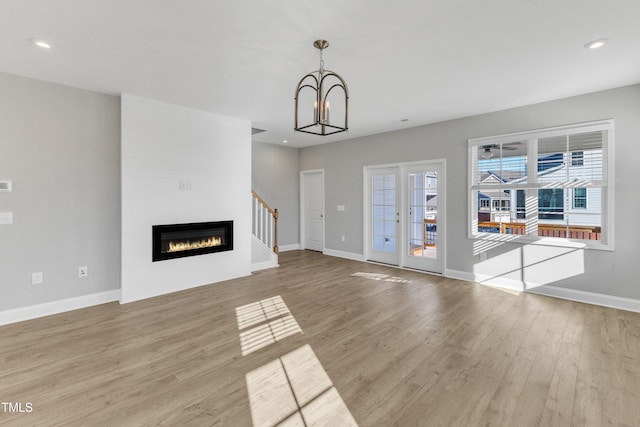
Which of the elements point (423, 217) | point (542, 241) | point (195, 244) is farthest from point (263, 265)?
point (542, 241)

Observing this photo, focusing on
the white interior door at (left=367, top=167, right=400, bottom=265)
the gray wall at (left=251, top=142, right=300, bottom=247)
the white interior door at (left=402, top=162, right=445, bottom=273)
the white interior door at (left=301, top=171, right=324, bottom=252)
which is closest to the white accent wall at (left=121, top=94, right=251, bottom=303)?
the gray wall at (left=251, top=142, right=300, bottom=247)

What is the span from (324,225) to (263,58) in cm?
489

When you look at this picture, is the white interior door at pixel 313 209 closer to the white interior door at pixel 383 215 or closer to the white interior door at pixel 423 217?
the white interior door at pixel 383 215

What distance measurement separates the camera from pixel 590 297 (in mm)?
4047

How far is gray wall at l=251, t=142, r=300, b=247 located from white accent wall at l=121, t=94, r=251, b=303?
75.0 inches

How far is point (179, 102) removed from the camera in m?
4.40

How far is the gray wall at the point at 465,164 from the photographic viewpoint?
3.79 meters

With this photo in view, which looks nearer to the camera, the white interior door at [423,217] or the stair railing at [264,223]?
the white interior door at [423,217]

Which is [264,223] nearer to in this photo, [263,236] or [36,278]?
[263,236]

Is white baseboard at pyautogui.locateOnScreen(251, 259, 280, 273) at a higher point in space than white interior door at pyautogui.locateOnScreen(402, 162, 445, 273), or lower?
lower

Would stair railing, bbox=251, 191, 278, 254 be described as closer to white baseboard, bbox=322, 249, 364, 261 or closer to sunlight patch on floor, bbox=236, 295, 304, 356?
white baseboard, bbox=322, 249, 364, 261

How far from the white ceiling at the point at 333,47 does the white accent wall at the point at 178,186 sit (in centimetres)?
44

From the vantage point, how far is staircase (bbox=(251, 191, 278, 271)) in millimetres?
5949

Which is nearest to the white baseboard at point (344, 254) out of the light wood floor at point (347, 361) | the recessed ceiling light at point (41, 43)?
the light wood floor at point (347, 361)
